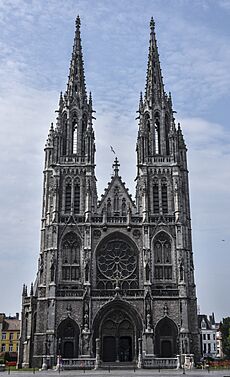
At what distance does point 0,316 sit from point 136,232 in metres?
37.4

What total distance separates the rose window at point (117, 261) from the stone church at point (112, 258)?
0.10 m

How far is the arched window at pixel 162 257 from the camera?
51.1 m

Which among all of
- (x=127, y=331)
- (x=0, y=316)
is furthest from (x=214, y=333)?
(x=127, y=331)

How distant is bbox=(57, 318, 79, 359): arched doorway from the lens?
4806 centimetres

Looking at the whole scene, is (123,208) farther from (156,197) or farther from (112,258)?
(112,258)

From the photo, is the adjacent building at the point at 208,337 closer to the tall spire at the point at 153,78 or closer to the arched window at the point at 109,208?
the arched window at the point at 109,208

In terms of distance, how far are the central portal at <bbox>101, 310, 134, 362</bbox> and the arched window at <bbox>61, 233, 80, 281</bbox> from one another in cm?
547

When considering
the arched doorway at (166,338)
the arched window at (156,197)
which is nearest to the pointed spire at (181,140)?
the arched window at (156,197)

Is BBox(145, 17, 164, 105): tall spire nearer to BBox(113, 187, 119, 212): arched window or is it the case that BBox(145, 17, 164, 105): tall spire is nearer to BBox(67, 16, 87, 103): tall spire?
BBox(67, 16, 87, 103): tall spire

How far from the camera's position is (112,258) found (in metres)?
51.8

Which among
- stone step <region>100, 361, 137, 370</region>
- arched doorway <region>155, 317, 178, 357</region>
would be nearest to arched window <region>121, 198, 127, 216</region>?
arched doorway <region>155, 317, 178, 357</region>

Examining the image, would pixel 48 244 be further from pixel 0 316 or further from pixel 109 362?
pixel 0 316

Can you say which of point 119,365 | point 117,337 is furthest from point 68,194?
point 119,365

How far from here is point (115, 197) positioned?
54125 millimetres
